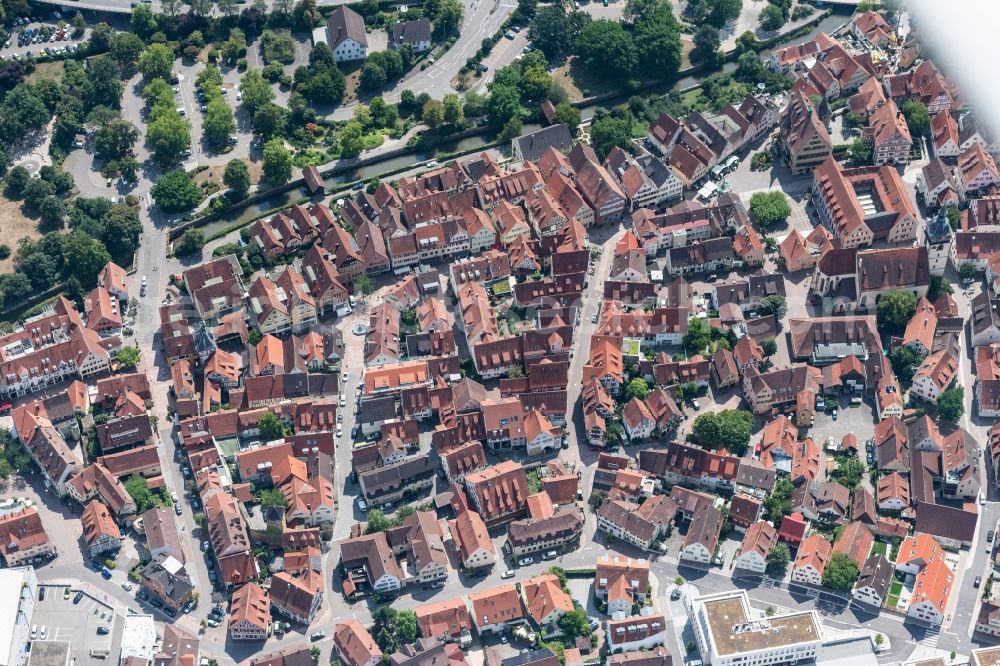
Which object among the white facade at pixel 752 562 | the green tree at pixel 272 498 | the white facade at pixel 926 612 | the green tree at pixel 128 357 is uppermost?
the green tree at pixel 128 357

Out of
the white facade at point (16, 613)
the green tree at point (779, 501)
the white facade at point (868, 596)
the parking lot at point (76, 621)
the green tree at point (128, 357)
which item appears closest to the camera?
the white facade at point (16, 613)

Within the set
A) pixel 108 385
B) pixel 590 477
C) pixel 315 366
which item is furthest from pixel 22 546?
pixel 590 477

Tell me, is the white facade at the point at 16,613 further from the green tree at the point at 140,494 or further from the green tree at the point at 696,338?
the green tree at the point at 696,338

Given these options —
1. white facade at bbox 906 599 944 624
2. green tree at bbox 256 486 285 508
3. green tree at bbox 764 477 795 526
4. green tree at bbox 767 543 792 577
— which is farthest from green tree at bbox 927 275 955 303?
green tree at bbox 256 486 285 508

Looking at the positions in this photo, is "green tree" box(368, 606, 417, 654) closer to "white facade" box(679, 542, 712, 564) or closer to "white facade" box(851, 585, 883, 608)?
"white facade" box(679, 542, 712, 564)

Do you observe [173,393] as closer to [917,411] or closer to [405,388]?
[405,388]

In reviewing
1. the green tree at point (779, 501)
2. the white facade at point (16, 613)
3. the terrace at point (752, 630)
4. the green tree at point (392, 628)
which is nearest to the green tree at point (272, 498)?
the green tree at point (392, 628)
